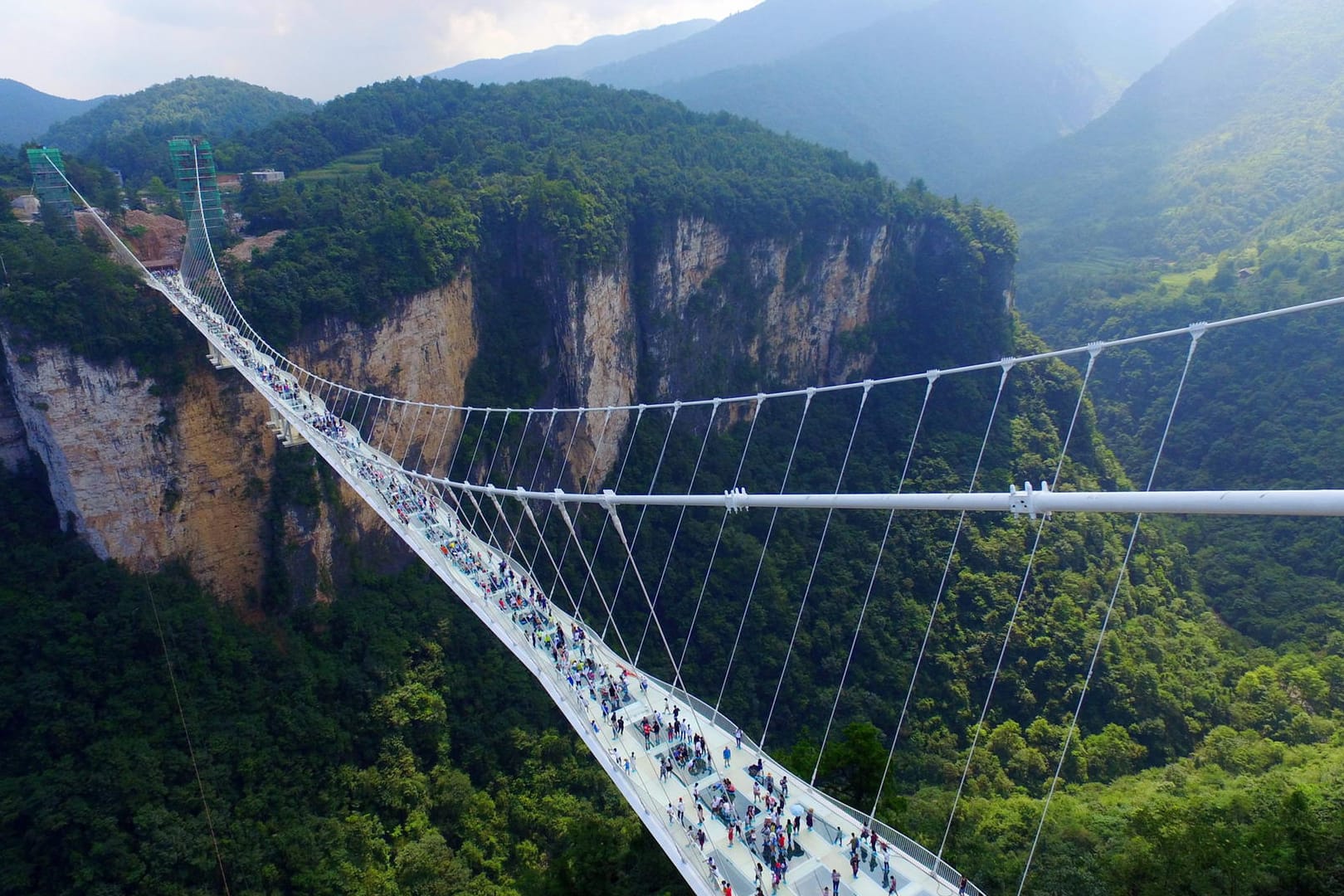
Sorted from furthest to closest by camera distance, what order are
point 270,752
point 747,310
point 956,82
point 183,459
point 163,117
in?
point 956,82 < point 163,117 < point 747,310 < point 183,459 < point 270,752

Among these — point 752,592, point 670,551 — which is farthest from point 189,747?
point 752,592

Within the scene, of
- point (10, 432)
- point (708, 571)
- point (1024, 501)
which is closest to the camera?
point (1024, 501)

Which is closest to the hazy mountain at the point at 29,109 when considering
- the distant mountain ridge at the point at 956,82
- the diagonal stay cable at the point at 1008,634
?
the distant mountain ridge at the point at 956,82

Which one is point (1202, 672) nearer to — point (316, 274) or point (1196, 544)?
point (1196, 544)

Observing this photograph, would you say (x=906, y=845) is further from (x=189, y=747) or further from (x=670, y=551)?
(x=189, y=747)

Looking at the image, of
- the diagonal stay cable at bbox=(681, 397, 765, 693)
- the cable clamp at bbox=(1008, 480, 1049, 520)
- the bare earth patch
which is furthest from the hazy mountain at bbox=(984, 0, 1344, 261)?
the cable clamp at bbox=(1008, 480, 1049, 520)

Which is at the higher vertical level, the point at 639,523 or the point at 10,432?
the point at 10,432

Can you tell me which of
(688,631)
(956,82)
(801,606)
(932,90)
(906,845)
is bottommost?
(688,631)
